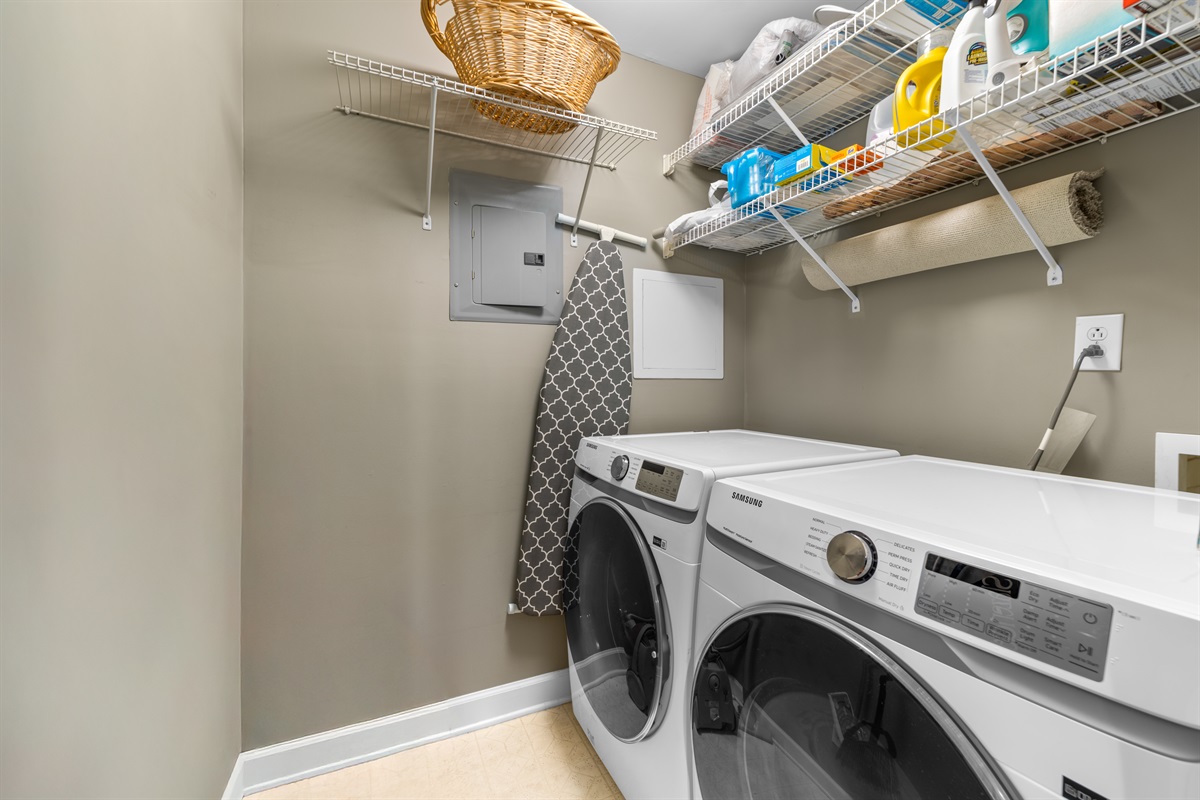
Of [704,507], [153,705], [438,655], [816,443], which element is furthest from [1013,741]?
[438,655]

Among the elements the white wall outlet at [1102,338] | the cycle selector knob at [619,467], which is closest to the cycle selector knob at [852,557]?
the cycle selector knob at [619,467]

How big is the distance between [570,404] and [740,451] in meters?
0.60

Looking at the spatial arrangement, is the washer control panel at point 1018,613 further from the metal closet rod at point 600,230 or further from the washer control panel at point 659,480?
the metal closet rod at point 600,230

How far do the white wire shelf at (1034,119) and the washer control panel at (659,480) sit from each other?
2.59 ft

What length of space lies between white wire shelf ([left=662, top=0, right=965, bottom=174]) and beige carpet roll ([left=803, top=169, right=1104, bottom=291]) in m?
0.42

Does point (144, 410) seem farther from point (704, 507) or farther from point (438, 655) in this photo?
point (438, 655)

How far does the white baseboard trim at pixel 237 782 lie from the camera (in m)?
1.27

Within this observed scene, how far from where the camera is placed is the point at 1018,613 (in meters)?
0.50

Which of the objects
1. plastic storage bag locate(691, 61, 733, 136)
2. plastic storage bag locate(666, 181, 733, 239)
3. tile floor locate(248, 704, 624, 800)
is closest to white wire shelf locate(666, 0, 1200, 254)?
plastic storage bag locate(666, 181, 733, 239)

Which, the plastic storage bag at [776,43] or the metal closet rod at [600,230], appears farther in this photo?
the metal closet rod at [600,230]

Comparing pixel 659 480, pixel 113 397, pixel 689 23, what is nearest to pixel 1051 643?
pixel 659 480

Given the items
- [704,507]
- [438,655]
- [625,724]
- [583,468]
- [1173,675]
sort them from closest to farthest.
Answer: [1173,675] → [704,507] → [625,724] → [583,468] → [438,655]

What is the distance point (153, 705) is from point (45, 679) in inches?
13.8

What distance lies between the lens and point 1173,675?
0.40m
